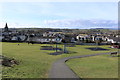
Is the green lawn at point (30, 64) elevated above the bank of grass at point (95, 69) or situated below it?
above

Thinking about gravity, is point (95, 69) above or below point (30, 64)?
below

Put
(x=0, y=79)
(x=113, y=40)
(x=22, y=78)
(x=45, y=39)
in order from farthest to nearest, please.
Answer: (x=45, y=39), (x=113, y=40), (x=22, y=78), (x=0, y=79)

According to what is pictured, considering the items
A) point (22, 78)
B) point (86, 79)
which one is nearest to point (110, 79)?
point (86, 79)

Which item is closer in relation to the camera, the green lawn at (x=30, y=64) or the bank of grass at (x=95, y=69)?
the green lawn at (x=30, y=64)

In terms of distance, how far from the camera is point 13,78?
44.9ft

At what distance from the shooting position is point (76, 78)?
15.0 metres

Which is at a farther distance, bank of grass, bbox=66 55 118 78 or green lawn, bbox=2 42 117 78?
bank of grass, bbox=66 55 118 78

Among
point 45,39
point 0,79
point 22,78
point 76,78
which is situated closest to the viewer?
point 0,79

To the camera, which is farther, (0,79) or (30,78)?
(30,78)

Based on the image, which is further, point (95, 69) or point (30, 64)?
point (30, 64)

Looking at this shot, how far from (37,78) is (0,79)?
3358mm

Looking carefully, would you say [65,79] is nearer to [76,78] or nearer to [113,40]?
[76,78]

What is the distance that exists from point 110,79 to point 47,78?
6297 mm

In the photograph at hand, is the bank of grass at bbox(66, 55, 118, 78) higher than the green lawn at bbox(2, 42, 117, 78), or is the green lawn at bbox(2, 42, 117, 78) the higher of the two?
the green lawn at bbox(2, 42, 117, 78)
